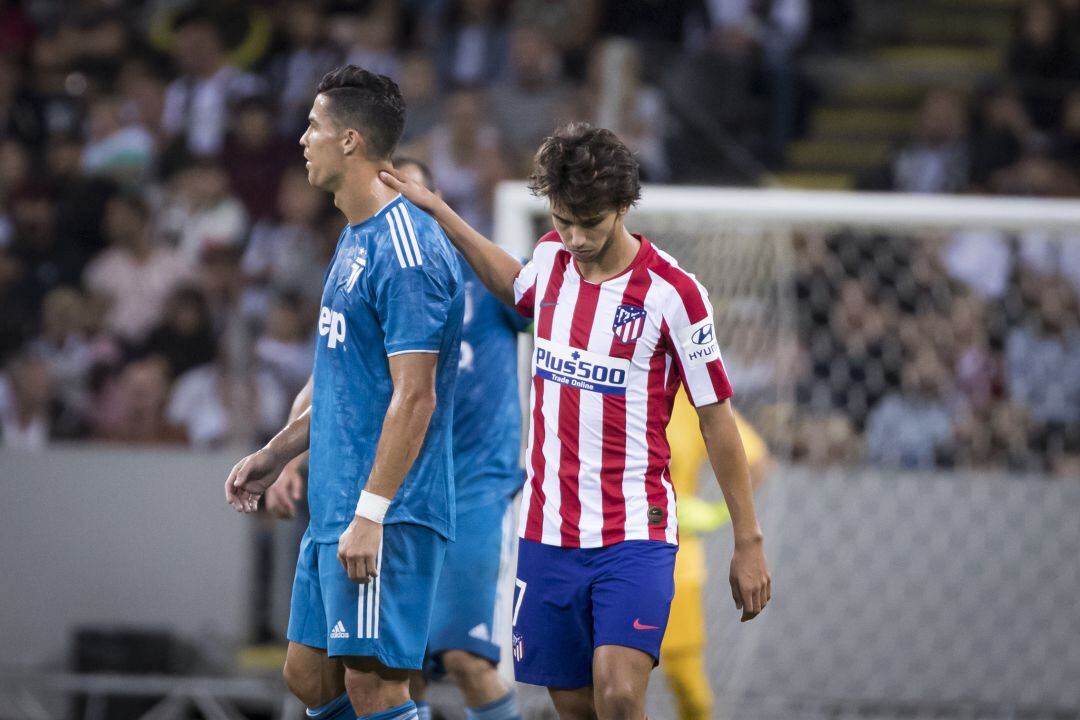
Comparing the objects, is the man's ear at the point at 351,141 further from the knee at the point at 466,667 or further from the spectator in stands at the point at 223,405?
the spectator in stands at the point at 223,405

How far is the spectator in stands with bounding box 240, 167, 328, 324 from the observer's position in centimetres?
911

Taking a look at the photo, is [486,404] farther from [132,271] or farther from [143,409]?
[132,271]

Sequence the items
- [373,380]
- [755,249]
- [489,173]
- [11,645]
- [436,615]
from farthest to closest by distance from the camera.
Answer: [489,173] < [11,645] < [755,249] < [436,615] < [373,380]

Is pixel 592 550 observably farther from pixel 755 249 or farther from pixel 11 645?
pixel 11 645

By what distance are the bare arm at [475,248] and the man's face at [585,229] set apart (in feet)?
1.07

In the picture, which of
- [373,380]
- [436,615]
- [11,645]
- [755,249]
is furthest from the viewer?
[11,645]

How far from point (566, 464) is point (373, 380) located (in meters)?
0.56

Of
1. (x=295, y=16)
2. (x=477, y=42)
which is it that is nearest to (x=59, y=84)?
(x=295, y=16)

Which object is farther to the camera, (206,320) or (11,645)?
(206,320)

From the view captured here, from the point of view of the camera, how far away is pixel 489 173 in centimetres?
909

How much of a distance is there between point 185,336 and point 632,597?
18.2 ft

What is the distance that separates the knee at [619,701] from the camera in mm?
3660

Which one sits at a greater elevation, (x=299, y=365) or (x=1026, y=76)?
(x=1026, y=76)

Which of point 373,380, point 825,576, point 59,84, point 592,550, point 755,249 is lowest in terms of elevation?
point 825,576
